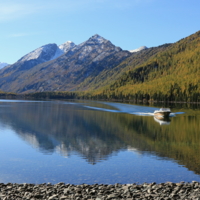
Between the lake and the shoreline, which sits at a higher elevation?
the shoreline

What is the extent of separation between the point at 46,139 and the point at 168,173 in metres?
30.0

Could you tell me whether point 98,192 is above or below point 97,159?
above

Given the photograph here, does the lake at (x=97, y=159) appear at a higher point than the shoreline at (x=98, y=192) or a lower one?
lower

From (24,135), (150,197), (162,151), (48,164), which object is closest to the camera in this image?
(150,197)

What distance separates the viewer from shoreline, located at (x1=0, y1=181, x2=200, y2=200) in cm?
2158

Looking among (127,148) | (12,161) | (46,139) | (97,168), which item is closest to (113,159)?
(97,168)

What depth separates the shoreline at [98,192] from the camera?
21578mm

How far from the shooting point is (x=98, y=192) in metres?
22.9

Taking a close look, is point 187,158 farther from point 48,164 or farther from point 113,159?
point 48,164

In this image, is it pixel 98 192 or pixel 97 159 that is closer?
pixel 98 192

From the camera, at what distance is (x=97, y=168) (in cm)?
3306

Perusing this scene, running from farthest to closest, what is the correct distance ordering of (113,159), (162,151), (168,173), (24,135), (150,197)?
(24,135)
(162,151)
(113,159)
(168,173)
(150,197)

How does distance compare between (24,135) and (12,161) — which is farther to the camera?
(24,135)

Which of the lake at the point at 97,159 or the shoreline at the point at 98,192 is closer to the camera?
the shoreline at the point at 98,192
